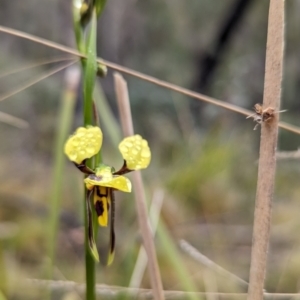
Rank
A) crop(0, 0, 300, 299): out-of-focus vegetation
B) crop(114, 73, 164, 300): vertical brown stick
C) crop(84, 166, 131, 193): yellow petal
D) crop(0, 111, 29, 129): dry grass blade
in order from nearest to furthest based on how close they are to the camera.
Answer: crop(84, 166, 131, 193): yellow petal
crop(114, 73, 164, 300): vertical brown stick
crop(0, 111, 29, 129): dry grass blade
crop(0, 0, 300, 299): out-of-focus vegetation

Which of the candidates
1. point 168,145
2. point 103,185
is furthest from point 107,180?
point 168,145

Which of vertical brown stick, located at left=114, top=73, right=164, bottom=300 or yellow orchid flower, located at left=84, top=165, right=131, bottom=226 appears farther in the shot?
vertical brown stick, located at left=114, top=73, right=164, bottom=300

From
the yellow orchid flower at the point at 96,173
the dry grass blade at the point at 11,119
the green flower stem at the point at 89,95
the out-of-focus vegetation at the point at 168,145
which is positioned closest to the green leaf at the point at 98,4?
the green flower stem at the point at 89,95

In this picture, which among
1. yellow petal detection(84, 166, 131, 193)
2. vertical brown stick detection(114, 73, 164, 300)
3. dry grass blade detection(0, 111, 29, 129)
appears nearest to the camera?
yellow petal detection(84, 166, 131, 193)

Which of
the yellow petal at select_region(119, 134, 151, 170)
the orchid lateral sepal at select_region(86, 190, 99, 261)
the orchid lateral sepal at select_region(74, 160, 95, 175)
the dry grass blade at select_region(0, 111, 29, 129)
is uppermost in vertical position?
the dry grass blade at select_region(0, 111, 29, 129)

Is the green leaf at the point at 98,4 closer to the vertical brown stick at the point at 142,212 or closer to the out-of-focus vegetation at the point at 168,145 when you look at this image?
the vertical brown stick at the point at 142,212

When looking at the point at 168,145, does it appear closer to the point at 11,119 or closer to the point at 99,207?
the point at 11,119

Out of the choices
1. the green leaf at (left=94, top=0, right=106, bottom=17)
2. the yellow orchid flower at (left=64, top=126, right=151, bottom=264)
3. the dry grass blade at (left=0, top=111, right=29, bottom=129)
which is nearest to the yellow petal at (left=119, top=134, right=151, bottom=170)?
the yellow orchid flower at (left=64, top=126, right=151, bottom=264)

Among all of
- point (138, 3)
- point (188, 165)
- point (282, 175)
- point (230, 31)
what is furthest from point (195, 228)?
point (138, 3)

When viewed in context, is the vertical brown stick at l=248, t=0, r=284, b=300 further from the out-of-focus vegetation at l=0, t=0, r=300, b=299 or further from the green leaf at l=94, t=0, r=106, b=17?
the out-of-focus vegetation at l=0, t=0, r=300, b=299
